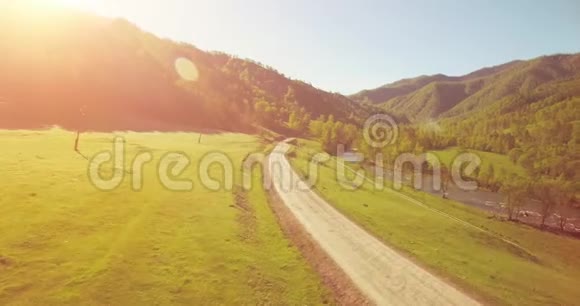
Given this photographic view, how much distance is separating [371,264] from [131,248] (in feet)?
72.8

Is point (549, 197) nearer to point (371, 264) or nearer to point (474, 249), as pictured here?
point (474, 249)

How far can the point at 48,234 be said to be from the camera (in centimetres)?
3081

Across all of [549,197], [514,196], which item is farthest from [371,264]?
[549,197]

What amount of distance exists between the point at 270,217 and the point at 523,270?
34.1 m

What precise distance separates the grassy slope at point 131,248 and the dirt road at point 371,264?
4265mm

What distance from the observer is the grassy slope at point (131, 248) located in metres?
24.9

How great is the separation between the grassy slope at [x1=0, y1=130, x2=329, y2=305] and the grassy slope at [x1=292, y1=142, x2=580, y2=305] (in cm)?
1536

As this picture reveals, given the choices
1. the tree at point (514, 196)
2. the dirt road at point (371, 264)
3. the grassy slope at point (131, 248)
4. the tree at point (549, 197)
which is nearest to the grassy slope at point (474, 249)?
the dirt road at point (371, 264)

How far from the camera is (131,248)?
31.4 meters

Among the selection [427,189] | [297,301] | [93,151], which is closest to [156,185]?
[93,151]

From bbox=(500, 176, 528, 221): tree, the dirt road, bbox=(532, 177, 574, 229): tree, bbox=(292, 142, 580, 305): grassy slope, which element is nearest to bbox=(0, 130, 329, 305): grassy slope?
the dirt road

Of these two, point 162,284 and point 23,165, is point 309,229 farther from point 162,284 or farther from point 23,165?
point 23,165

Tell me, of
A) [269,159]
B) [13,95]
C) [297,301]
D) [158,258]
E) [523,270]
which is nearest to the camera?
[297,301]

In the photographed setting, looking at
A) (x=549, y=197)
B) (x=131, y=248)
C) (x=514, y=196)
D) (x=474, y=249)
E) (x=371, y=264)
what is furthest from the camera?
(x=549, y=197)
